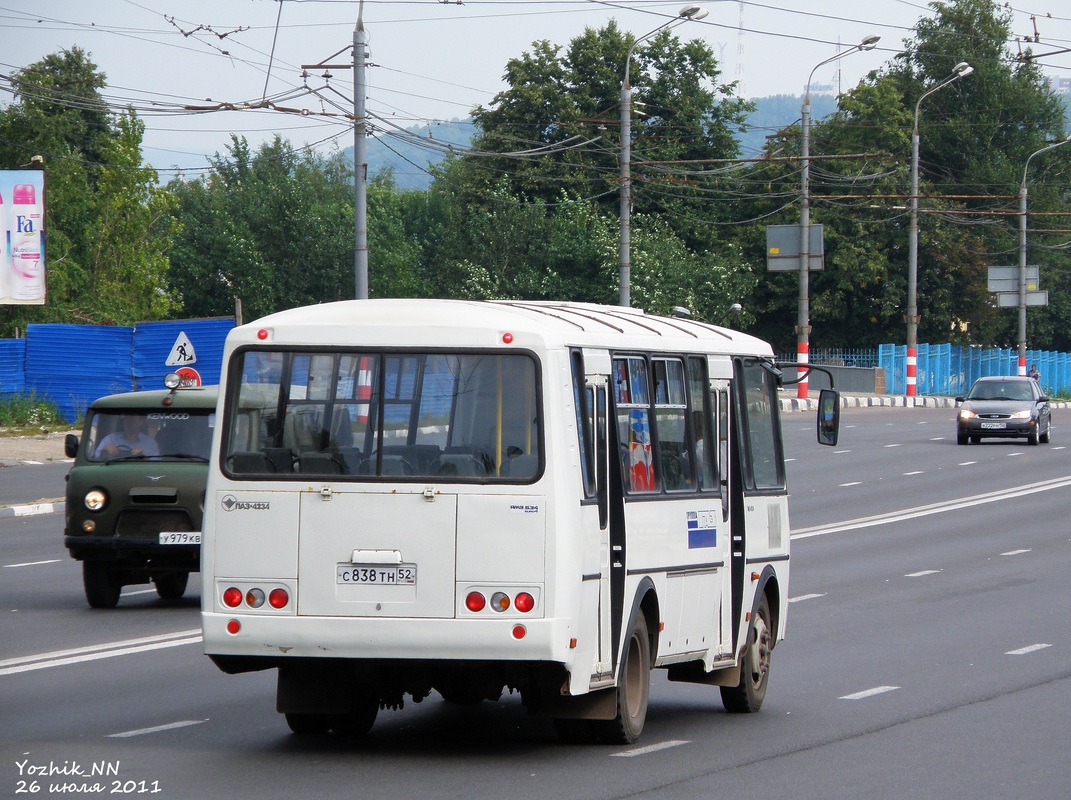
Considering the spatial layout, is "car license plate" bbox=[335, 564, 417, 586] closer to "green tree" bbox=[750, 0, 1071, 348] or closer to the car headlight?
the car headlight

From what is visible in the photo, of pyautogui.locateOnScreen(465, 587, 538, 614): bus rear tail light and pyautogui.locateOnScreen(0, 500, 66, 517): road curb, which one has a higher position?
pyautogui.locateOnScreen(465, 587, 538, 614): bus rear tail light

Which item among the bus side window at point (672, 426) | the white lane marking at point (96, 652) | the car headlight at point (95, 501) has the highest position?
the bus side window at point (672, 426)

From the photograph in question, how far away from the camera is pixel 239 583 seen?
8156mm

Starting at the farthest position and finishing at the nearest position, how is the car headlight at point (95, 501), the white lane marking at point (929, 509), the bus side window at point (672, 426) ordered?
the white lane marking at point (929, 509)
the car headlight at point (95, 501)
the bus side window at point (672, 426)

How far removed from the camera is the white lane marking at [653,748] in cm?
845

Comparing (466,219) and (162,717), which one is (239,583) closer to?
(162,717)

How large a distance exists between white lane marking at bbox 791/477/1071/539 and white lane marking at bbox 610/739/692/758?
1249 cm

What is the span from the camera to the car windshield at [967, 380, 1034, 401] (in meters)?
38.2

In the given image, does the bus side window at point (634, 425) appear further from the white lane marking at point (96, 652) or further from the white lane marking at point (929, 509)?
the white lane marking at point (929, 509)

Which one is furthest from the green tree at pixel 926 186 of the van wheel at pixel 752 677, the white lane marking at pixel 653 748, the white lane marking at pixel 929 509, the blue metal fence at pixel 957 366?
the white lane marking at pixel 653 748

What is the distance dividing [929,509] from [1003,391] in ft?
46.8

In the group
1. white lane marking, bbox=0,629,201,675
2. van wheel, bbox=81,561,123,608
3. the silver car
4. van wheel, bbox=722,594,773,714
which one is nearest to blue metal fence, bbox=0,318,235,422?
the silver car

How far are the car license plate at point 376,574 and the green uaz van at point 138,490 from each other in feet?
20.6

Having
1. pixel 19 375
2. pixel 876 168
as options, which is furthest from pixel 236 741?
pixel 876 168
